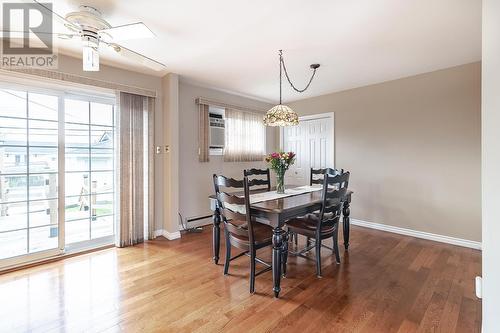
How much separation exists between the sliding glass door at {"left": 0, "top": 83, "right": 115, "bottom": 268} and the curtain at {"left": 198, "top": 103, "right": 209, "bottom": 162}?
1293 millimetres

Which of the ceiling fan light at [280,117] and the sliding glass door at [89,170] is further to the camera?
the sliding glass door at [89,170]

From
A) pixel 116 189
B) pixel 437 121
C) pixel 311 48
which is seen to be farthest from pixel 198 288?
pixel 437 121

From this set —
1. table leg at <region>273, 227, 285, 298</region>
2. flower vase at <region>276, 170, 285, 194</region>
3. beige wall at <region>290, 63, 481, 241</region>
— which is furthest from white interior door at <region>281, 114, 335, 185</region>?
table leg at <region>273, 227, 285, 298</region>

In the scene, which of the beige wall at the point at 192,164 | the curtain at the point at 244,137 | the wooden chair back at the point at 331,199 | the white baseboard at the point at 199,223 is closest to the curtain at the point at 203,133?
the beige wall at the point at 192,164

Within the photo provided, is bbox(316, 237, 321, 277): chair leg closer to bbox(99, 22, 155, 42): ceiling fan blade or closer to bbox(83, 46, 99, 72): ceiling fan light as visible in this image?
bbox(99, 22, 155, 42): ceiling fan blade

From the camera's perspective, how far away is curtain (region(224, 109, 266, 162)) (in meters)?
4.43

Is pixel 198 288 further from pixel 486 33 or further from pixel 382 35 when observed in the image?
pixel 382 35

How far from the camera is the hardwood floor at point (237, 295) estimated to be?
1.71 m

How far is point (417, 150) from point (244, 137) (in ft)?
9.59

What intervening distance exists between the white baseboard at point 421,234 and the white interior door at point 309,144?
120 centimetres

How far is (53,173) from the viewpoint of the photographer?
285 centimetres

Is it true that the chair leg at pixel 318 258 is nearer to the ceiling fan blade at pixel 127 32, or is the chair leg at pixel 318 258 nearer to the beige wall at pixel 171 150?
the beige wall at pixel 171 150

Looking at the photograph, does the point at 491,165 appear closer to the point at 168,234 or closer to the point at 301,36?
the point at 301,36

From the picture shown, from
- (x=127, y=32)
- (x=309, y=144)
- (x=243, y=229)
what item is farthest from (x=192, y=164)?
(x=309, y=144)
